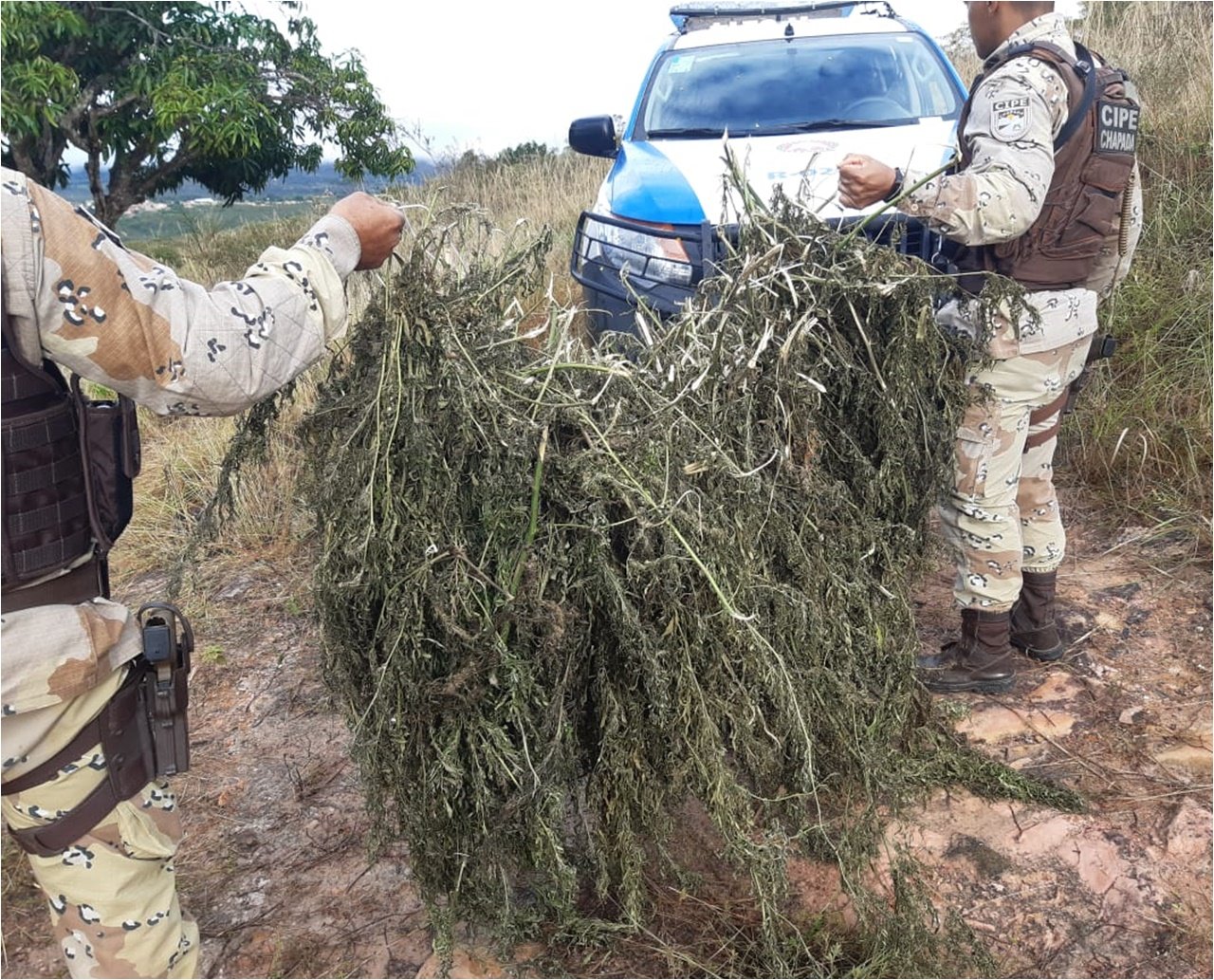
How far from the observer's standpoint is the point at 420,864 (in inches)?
70.2

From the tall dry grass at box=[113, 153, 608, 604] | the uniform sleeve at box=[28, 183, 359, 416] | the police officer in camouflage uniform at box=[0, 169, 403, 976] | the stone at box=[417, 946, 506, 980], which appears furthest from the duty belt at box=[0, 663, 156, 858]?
the tall dry grass at box=[113, 153, 608, 604]

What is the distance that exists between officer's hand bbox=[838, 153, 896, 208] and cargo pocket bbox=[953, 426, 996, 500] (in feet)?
2.33

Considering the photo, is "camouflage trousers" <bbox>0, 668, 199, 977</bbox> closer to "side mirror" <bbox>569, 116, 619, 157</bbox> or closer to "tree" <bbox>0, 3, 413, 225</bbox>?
"side mirror" <bbox>569, 116, 619, 157</bbox>

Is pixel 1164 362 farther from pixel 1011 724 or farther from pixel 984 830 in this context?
pixel 984 830

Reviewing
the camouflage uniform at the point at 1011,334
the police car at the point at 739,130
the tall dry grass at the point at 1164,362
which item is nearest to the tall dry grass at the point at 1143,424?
the tall dry grass at the point at 1164,362

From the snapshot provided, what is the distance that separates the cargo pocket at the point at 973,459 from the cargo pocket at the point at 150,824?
211 cm

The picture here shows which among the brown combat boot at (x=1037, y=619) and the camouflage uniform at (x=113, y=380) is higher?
the camouflage uniform at (x=113, y=380)

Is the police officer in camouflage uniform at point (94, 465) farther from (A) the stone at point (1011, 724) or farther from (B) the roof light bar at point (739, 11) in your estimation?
(B) the roof light bar at point (739, 11)

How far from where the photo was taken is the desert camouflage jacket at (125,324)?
1.35 m

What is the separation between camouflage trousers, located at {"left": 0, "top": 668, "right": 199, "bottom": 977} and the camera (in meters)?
1.62

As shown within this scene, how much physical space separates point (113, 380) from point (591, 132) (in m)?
3.80

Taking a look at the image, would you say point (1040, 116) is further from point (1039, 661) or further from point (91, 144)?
point (91, 144)

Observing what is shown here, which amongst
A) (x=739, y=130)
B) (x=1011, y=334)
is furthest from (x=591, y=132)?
(x=1011, y=334)

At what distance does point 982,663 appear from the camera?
287 centimetres
